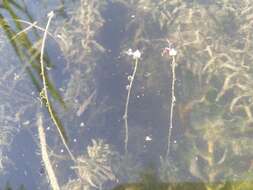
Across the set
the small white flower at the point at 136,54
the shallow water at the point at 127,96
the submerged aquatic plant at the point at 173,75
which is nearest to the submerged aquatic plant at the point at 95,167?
the shallow water at the point at 127,96

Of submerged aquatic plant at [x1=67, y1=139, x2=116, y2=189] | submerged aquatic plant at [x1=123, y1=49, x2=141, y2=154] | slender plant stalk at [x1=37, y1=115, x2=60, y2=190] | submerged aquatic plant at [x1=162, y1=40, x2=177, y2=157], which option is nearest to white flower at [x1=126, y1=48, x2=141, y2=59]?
submerged aquatic plant at [x1=123, y1=49, x2=141, y2=154]

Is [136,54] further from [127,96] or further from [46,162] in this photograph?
[46,162]

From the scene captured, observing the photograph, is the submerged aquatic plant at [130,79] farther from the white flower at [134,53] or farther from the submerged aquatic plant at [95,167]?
the submerged aquatic plant at [95,167]

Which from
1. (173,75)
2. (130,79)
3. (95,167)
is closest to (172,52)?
(173,75)

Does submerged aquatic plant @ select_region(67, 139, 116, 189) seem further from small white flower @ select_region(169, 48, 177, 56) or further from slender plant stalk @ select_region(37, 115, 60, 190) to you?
small white flower @ select_region(169, 48, 177, 56)

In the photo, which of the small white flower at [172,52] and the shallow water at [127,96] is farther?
the small white flower at [172,52]

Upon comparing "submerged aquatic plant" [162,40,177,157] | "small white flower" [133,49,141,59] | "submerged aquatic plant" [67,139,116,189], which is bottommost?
"submerged aquatic plant" [67,139,116,189]

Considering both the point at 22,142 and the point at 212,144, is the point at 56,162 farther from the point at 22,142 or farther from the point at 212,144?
the point at 212,144

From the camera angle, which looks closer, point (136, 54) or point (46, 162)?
point (46, 162)

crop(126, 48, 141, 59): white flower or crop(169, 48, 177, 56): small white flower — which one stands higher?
crop(126, 48, 141, 59): white flower

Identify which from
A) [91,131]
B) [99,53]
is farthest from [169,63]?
[91,131]

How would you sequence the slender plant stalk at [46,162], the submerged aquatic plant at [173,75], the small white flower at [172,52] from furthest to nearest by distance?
the small white flower at [172,52]
the submerged aquatic plant at [173,75]
the slender plant stalk at [46,162]
